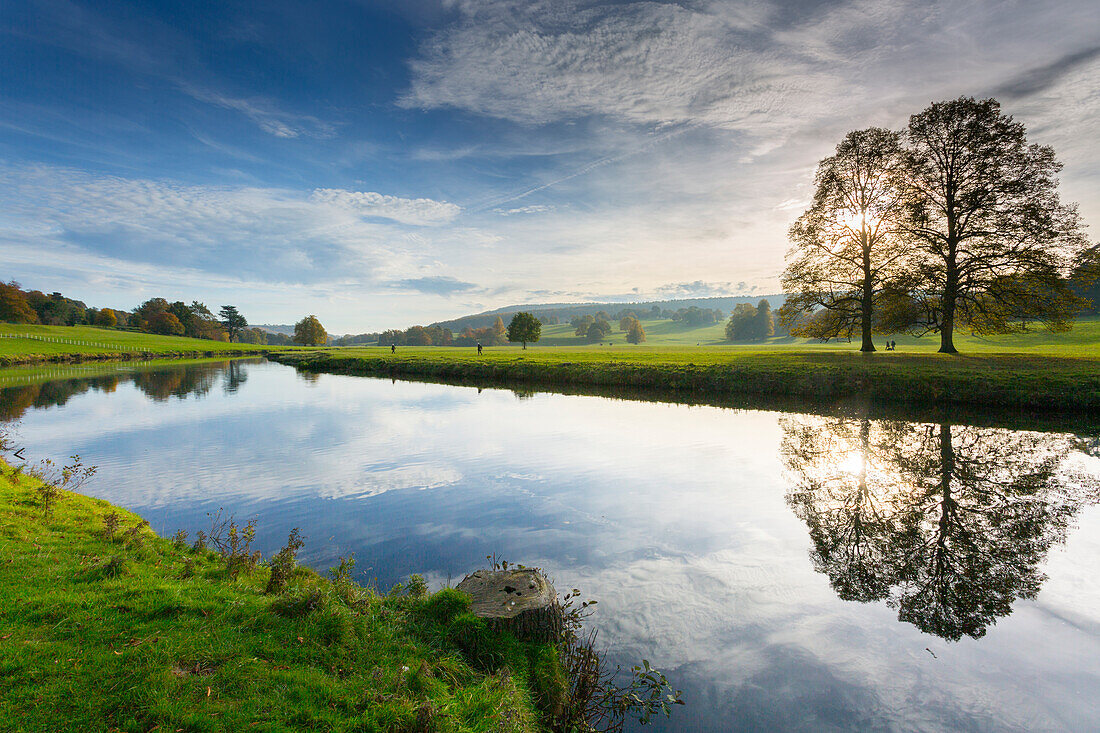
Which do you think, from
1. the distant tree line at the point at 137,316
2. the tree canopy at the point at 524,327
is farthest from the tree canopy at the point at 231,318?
the tree canopy at the point at 524,327

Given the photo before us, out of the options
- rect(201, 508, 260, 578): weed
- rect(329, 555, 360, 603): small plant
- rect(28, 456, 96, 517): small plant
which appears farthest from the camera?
rect(28, 456, 96, 517): small plant

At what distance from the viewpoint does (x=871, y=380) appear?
2591 centimetres

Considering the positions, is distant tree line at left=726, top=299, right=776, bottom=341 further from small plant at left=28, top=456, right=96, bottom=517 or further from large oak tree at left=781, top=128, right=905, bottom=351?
small plant at left=28, top=456, right=96, bottom=517

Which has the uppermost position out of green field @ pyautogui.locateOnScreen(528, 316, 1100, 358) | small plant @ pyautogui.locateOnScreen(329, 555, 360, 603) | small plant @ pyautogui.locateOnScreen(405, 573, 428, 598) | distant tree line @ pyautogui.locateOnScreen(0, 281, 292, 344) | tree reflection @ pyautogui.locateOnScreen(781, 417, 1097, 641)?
distant tree line @ pyautogui.locateOnScreen(0, 281, 292, 344)

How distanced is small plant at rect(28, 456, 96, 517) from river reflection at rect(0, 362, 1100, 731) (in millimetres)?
753

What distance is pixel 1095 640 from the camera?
616cm

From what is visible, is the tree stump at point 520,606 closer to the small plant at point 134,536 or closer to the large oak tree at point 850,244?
the small plant at point 134,536

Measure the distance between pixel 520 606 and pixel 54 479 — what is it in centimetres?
1441

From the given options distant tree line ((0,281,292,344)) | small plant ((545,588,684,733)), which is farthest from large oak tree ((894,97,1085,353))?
distant tree line ((0,281,292,344))

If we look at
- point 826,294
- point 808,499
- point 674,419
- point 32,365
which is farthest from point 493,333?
point 808,499

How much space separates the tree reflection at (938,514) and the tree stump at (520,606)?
188 inches

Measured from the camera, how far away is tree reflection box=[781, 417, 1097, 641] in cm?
709

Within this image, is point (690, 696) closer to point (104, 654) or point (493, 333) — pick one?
point (104, 654)

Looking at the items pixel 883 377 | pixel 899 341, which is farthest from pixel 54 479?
pixel 899 341
